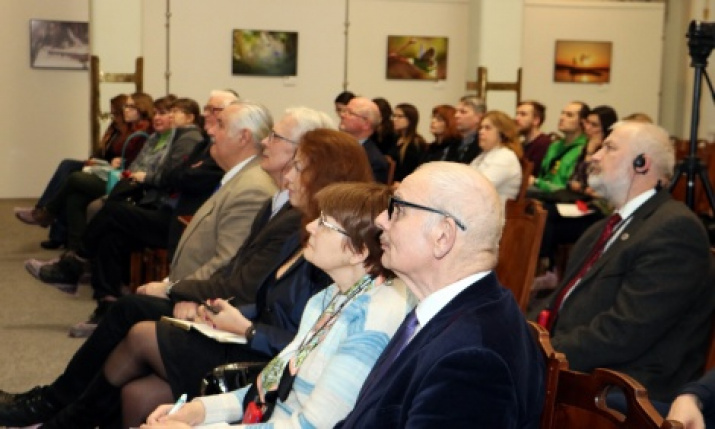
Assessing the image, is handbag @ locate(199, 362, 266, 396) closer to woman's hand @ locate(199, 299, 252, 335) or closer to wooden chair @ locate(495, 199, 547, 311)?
woman's hand @ locate(199, 299, 252, 335)

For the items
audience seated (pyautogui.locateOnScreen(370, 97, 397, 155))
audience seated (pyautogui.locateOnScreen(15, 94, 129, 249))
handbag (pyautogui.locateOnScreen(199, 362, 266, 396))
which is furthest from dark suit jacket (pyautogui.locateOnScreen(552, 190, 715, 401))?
audience seated (pyautogui.locateOnScreen(370, 97, 397, 155))

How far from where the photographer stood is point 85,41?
1277cm

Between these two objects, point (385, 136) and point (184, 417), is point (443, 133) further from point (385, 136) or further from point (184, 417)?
point (184, 417)

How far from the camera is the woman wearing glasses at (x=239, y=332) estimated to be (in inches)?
137

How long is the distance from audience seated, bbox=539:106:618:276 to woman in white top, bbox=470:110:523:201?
311mm

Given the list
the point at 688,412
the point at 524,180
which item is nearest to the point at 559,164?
the point at 524,180

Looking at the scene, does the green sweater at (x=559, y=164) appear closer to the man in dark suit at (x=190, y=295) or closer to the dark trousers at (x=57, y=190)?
the dark trousers at (x=57, y=190)

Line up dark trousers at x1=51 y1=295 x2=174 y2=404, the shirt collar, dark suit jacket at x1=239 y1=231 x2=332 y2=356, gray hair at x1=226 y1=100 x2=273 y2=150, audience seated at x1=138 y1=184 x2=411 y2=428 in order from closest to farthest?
the shirt collar
audience seated at x1=138 y1=184 x2=411 y2=428
dark suit jacket at x1=239 y1=231 x2=332 y2=356
dark trousers at x1=51 y1=295 x2=174 y2=404
gray hair at x1=226 y1=100 x2=273 y2=150

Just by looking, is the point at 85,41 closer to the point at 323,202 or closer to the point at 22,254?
the point at 22,254

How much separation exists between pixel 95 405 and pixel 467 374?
216 centimetres

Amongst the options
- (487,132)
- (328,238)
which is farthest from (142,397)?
(487,132)

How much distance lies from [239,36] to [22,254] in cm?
469

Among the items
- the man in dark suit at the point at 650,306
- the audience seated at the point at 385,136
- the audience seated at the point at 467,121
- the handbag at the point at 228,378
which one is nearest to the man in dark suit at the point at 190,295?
the handbag at the point at 228,378

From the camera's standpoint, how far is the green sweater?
8143 mm
